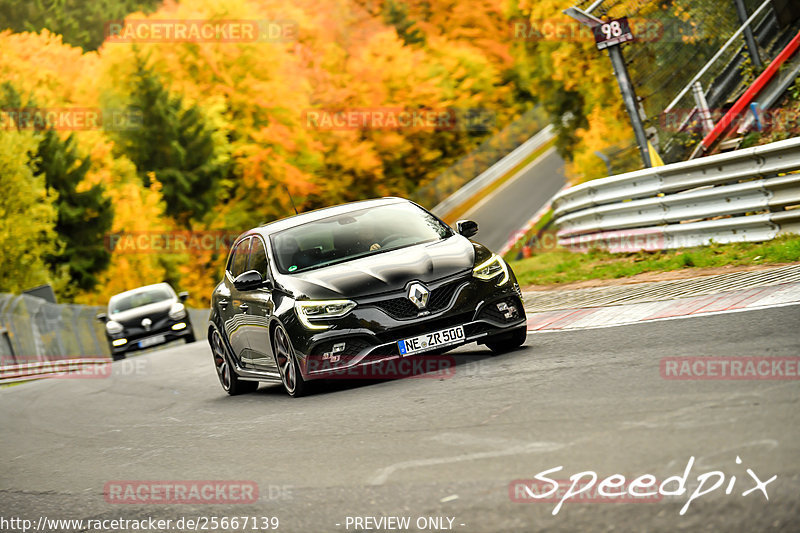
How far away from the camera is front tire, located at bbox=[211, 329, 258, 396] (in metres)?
12.5

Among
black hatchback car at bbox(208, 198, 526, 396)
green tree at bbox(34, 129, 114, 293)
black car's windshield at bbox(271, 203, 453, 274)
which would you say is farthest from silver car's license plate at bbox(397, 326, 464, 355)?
green tree at bbox(34, 129, 114, 293)

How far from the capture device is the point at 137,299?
2806 centimetres

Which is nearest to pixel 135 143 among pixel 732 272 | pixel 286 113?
pixel 286 113

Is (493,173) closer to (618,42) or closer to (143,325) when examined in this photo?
(143,325)

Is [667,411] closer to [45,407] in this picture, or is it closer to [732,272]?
[732,272]

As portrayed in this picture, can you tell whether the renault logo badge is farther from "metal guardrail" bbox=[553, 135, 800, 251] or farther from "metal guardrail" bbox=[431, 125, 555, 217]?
"metal guardrail" bbox=[431, 125, 555, 217]

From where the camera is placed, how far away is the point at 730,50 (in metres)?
22.7

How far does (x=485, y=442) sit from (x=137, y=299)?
2268cm

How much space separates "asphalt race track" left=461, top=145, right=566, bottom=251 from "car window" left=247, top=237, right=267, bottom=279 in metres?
40.3

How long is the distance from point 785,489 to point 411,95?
5674 centimetres

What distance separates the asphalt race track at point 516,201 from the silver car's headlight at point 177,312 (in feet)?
85.0

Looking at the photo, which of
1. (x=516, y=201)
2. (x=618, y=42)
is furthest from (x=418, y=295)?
(x=516, y=201)

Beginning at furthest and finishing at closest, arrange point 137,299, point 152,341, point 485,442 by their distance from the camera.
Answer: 1. point 137,299
2. point 152,341
3. point 485,442

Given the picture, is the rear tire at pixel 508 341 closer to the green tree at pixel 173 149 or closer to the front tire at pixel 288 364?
the front tire at pixel 288 364
